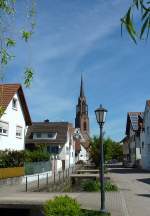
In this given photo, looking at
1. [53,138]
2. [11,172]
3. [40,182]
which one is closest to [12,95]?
[40,182]

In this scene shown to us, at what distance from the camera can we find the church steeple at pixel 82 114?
178 metres

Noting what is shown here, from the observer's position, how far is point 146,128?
68125mm

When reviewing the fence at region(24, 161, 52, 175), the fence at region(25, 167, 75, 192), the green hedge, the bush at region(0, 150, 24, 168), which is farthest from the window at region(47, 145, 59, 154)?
the bush at region(0, 150, 24, 168)

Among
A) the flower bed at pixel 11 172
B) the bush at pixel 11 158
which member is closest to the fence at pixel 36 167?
the bush at pixel 11 158

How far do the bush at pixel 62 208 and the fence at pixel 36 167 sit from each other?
24896mm

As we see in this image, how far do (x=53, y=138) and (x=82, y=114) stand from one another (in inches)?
4100

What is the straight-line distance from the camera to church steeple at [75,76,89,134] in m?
178

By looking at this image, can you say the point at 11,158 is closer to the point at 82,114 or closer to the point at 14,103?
the point at 14,103

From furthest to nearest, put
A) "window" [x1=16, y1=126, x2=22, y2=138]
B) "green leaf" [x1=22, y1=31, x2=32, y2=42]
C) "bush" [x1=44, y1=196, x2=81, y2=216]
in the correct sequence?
"window" [x1=16, y1=126, x2=22, y2=138], "bush" [x1=44, y1=196, x2=81, y2=216], "green leaf" [x1=22, y1=31, x2=32, y2=42]

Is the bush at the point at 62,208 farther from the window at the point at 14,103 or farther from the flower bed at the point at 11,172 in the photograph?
the window at the point at 14,103

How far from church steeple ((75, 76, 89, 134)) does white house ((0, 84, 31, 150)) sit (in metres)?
134

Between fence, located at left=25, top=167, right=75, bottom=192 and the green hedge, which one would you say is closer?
fence, located at left=25, top=167, right=75, bottom=192

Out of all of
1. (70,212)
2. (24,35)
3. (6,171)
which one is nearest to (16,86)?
(6,171)

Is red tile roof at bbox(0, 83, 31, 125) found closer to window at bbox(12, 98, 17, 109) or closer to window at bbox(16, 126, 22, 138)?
window at bbox(12, 98, 17, 109)
